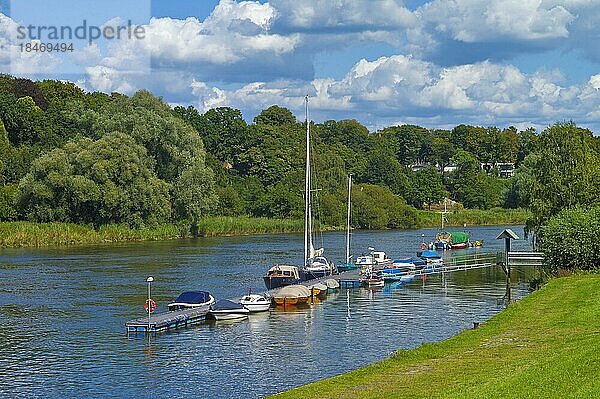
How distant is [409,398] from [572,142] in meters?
48.8

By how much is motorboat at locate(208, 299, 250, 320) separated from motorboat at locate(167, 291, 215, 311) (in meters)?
1.79

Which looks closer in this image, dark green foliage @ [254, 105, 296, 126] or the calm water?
the calm water

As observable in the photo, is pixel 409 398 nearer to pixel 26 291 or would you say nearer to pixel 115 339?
pixel 115 339

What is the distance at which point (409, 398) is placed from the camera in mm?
22188

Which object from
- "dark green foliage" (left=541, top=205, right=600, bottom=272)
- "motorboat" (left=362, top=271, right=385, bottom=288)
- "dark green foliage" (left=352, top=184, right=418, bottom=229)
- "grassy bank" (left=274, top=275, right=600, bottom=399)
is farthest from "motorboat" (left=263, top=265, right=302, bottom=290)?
"dark green foliage" (left=352, top=184, right=418, bottom=229)

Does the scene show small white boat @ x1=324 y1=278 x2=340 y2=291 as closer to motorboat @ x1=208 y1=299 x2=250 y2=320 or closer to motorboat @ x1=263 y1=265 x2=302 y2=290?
motorboat @ x1=263 y1=265 x2=302 y2=290

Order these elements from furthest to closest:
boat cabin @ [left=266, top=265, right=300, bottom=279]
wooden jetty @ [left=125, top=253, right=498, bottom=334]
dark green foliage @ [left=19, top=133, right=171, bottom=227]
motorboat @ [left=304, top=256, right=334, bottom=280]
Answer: dark green foliage @ [left=19, top=133, right=171, bottom=227], motorboat @ [left=304, top=256, right=334, bottom=280], boat cabin @ [left=266, top=265, right=300, bottom=279], wooden jetty @ [left=125, top=253, right=498, bottom=334]

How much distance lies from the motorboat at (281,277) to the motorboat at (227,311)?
1146 centimetres

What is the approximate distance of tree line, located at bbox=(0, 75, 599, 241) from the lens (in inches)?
3834

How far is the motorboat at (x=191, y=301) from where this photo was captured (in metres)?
50.3

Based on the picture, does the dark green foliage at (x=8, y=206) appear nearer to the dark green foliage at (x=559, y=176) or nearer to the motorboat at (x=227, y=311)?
the motorboat at (x=227, y=311)

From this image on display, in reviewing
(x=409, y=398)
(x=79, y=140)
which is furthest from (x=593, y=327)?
(x=79, y=140)

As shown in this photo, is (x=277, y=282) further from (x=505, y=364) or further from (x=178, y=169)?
(x=178, y=169)

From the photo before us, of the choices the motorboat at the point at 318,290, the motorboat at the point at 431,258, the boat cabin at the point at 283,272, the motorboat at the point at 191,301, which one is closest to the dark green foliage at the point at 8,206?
the motorboat at the point at 431,258
